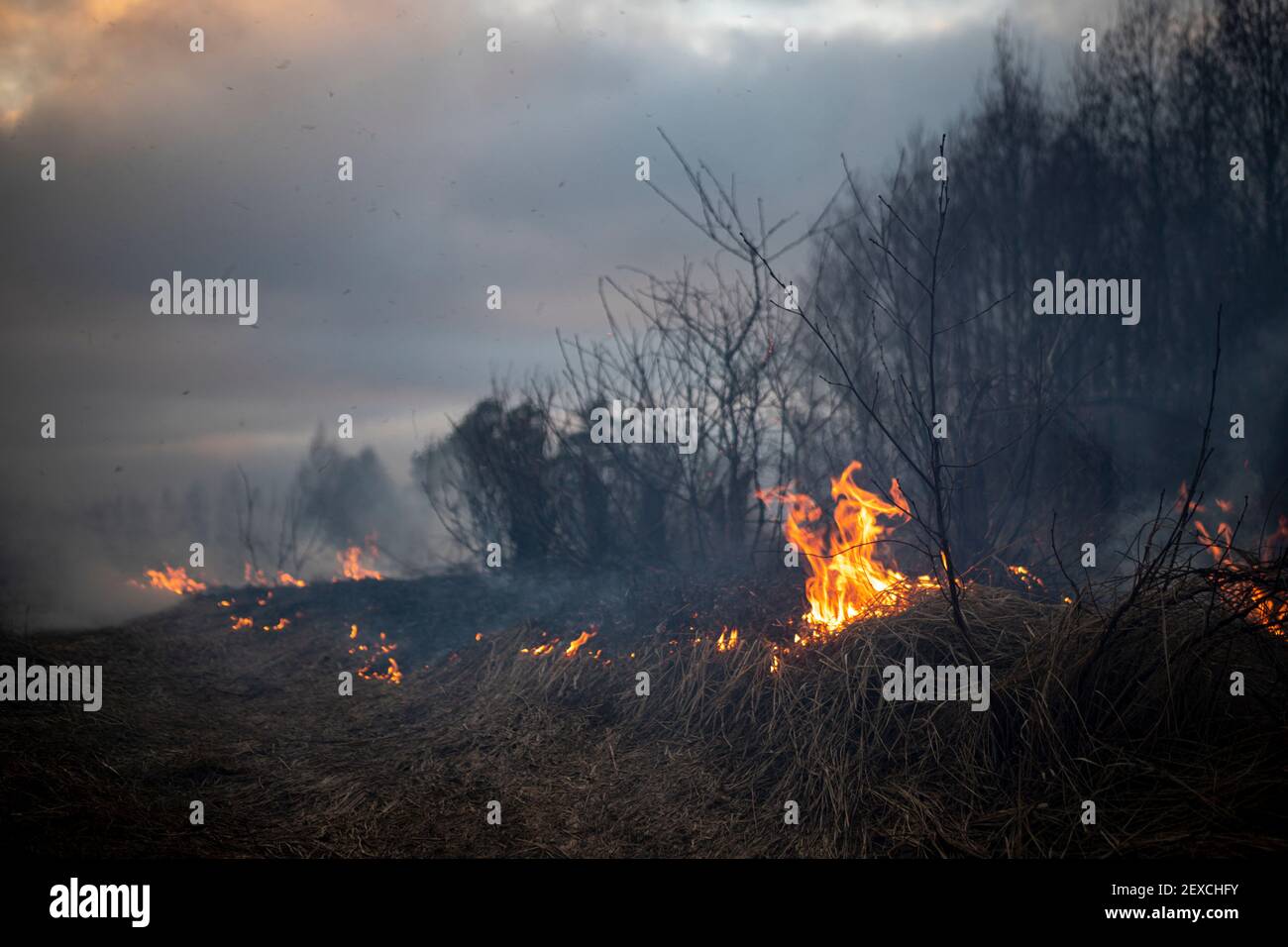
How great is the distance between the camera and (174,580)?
38.1 ft

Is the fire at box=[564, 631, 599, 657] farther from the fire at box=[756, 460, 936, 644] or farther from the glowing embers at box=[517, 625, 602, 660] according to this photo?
the fire at box=[756, 460, 936, 644]

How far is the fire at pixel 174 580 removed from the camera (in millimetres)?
11219

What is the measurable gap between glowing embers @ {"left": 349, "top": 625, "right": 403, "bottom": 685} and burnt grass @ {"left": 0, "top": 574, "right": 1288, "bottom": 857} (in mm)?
371

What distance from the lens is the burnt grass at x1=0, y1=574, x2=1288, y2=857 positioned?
3.68 m

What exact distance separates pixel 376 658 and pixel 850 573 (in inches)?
208

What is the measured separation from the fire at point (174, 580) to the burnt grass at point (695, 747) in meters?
3.77
